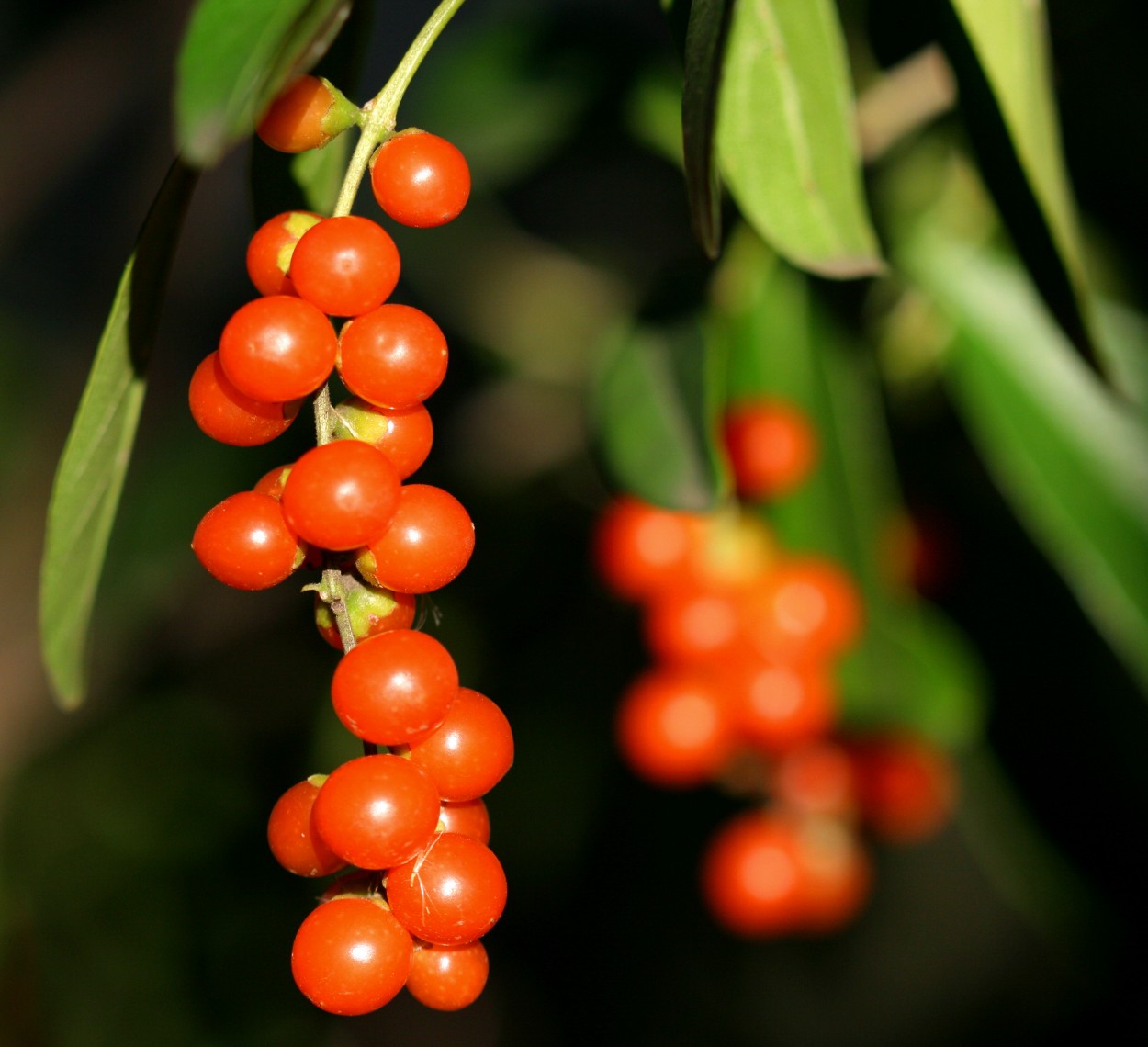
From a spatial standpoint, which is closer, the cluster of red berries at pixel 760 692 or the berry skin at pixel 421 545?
the berry skin at pixel 421 545

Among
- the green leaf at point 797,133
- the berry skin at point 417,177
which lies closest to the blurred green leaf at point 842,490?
the green leaf at point 797,133

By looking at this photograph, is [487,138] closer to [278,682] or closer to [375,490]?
[278,682]

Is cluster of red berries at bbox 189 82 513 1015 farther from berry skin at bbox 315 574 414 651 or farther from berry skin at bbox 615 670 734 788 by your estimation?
berry skin at bbox 615 670 734 788

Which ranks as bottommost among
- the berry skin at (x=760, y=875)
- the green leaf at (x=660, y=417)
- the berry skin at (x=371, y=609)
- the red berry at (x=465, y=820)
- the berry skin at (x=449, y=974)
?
the berry skin at (x=760, y=875)

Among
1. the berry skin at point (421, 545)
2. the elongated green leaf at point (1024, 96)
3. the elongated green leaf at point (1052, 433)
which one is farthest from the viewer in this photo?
the elongated green leaf at point (1052, 433)

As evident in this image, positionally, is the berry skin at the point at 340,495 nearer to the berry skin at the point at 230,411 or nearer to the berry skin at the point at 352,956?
the berry skin at the point at 230,411

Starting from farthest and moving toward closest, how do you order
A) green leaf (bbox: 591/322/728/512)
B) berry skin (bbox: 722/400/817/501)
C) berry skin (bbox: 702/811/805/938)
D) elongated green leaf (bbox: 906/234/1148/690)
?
berry skin (bbox: 702/811/805/938) < berry skin (bbox: 722/400/817/501) < elongated green leaf (bbox: 906/234/1148/690) < green leaf (bbox: 591/322/728/512)

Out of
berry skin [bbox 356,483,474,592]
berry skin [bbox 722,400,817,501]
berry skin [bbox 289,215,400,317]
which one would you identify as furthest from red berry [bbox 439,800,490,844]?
berry skin [bbox 722,400,817,501]
